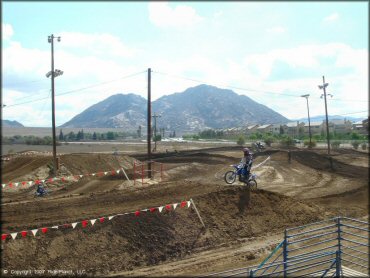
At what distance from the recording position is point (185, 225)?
14.7m

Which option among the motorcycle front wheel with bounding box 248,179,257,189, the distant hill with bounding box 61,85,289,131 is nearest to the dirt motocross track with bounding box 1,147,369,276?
the motorcycle front wheel with bounding box 248,179,257,189

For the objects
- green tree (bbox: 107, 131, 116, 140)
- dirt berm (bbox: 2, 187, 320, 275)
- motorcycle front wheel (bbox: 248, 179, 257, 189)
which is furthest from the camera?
green tree (bbox: 107, 131, 116, 140)

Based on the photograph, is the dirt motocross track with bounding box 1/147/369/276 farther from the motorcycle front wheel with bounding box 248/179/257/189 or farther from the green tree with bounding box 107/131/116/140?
the green tree with bounding box 107/131/116/140

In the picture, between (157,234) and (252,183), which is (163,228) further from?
(252,183)

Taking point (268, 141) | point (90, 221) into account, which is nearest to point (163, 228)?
point (90, 221)

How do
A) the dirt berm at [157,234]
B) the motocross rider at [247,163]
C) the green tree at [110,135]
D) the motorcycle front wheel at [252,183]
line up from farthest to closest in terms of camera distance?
the green tree at [110,135], the motorcycle front wheel at [252,183], the motocross rider at [247,163], the dirt berm at [157,234]

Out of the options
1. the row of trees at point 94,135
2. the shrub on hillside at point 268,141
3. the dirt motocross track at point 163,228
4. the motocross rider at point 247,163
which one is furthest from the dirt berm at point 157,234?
the row of trees at point 94,135

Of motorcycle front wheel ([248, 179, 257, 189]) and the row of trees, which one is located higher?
the row of trees

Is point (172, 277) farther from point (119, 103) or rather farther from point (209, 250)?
point (119, 103)

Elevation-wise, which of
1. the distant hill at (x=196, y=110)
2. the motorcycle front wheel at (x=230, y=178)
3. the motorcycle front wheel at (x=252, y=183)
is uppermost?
the distant hill at (x=196, y=110)

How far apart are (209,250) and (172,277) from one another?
116 inches

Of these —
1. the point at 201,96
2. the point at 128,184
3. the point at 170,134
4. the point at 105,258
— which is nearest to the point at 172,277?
the point at 105,258

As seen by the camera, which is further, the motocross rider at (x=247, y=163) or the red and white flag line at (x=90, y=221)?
the motocross rider at (x=247, y=163)

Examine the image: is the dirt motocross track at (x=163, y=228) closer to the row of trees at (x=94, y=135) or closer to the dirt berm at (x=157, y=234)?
the dirt berm at (x=157, y=234)
